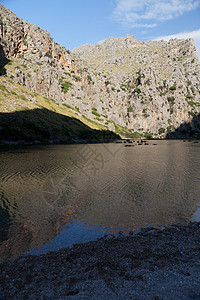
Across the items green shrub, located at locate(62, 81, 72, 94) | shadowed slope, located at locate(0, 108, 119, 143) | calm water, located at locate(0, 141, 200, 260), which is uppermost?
green shrub, located at locate(62, 81, 72, 94)

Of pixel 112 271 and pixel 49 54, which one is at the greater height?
pixel 49 54

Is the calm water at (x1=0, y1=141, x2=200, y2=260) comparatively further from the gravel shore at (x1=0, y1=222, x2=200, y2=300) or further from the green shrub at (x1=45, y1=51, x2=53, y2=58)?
the green shrub at (x1=45, y1=51, x2=53, y2=58)

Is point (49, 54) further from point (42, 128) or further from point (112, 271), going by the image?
point (112, 271)

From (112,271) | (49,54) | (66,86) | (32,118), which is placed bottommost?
(112,271)

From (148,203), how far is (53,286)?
56.3 ft

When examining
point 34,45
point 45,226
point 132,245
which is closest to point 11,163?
point 45,226

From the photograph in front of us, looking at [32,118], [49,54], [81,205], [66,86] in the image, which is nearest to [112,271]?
[81,205]

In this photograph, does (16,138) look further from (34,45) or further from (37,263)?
(34,45)

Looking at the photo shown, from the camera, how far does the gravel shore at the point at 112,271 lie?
1016cm

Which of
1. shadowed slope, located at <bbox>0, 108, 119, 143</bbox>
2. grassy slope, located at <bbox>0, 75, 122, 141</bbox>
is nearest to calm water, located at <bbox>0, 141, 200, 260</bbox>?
shadowed slope, located at <bbox>0, 108, 119, 143</bbox>

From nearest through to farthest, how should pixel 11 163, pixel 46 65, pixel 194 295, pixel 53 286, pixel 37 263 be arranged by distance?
pixel 194 295, pixel 53 286, pixel 37 263, pixel 11 163, pixel 46 65

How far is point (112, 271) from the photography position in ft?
39.2

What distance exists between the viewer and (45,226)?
1936cm

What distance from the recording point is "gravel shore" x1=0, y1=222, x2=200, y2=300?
400 inches
